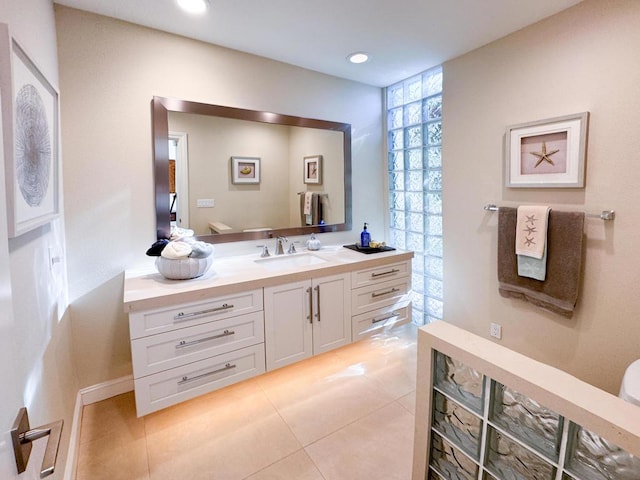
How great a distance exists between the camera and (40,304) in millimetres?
1282

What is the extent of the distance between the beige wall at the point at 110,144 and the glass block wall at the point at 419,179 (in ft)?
5.13

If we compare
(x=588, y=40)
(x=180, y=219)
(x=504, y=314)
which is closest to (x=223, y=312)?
(x=180, y=219)

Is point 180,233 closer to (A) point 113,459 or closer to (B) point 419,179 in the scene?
(A) point 113,459

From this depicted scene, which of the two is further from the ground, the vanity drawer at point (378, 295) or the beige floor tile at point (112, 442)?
the vanity drawer at point (378, 295)

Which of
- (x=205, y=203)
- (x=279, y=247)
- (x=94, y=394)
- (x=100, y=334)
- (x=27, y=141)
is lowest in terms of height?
(x=94, y=394)

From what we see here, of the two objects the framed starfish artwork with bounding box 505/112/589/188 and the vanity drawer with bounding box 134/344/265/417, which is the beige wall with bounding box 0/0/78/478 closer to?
the vanity drawer with bounding box 134/344/265/417

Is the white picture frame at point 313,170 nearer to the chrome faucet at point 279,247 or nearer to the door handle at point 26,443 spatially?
the chrome faucet at point 279,247

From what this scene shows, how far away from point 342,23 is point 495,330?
7.85ft

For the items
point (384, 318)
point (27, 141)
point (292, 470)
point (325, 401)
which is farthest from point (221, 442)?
point (27, 141)

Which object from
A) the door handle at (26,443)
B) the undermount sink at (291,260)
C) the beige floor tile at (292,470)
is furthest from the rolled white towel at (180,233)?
the door handle at (26,443)

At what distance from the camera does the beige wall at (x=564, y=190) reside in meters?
1.77

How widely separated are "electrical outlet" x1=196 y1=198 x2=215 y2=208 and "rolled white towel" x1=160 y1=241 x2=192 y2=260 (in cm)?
52

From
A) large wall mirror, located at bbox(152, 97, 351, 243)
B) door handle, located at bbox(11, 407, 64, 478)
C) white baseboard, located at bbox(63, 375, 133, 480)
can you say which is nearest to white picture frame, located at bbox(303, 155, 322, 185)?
large wall mirror, located at bbox(152, 97, 351, 243)

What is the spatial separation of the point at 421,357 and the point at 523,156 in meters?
1.73
